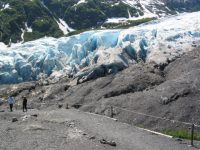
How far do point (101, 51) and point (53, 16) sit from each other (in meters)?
135

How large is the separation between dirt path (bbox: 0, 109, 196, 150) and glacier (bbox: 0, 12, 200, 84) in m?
25.0

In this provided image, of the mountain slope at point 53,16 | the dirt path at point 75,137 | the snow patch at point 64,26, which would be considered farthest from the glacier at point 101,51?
the snow patch at point 64,26

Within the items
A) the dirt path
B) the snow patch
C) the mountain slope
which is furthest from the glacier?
the snow patch

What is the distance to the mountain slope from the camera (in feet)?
551

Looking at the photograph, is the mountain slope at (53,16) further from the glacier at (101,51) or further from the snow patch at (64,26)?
the glacier at (101,51)

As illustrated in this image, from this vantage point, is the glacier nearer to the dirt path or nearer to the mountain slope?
the dirt path

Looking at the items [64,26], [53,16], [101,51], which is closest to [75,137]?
[101,51]

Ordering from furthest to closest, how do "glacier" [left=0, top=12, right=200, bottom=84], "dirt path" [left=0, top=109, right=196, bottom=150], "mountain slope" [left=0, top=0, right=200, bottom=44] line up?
"mountain slope" [left=0, top=0, right=200, bottom=44] < "glacier" [left=0, top=12, right=200, bottom=84] < "dirt path" [left=0, top=109, right=196, bottom=150]

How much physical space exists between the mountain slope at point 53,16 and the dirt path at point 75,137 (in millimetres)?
135701

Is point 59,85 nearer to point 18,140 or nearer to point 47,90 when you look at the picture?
point 47,90

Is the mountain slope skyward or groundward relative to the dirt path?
skyward

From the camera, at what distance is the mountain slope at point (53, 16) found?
6611 inches

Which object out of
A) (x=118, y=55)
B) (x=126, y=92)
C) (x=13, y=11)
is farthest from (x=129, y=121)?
(x=13, y=11)

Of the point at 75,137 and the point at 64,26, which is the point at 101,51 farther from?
the point at 64,26
